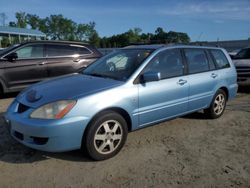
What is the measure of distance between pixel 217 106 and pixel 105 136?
122 inches

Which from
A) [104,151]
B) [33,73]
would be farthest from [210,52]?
[33,73]

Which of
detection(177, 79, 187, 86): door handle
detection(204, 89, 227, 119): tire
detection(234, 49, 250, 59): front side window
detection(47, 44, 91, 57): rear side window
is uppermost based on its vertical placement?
detection(47, 44, 91, 57): rear side window

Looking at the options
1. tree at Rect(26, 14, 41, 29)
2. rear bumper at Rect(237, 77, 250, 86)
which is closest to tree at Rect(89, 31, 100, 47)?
tree at Rect(26, 14, 41, 29)

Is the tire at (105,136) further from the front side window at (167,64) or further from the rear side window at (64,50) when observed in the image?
the rear side window at (64,50)

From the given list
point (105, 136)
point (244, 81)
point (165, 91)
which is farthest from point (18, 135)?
point (244, 81)

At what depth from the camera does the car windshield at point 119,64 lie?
15.3ft

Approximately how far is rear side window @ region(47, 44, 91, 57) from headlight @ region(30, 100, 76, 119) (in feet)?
16.7

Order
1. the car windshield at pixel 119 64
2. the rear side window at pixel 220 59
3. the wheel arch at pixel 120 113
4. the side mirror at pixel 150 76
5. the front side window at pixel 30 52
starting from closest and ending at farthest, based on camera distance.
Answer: the wheel arch at pixel 120 113
the side mirror at pixel 150 76
the car windshield at pixel 119 64
the rear side window at pixel 220 59
the front side window at pixel 30 52

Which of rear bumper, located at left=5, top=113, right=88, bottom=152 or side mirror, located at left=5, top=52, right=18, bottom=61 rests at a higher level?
side mirror, located at left=5, top=52, right=18, bottom=61

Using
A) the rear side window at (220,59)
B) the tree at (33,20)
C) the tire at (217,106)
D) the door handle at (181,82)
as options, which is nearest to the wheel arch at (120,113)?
the door handle at (181,82)

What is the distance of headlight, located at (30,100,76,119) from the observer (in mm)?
3740

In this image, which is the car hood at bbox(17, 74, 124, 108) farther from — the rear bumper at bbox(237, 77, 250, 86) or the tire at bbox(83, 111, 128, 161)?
the rear bumper at bbox(237, 77, 250, 86)

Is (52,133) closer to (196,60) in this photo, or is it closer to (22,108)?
(22,108)

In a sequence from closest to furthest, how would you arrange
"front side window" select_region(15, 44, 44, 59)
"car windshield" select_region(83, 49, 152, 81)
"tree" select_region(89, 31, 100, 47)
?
"car windshield" select_region(83, 49, 152, 81) → "front side window" select_region(15, 44, 44, 59) → "tree" select_region(89, 31, 100, 47)
